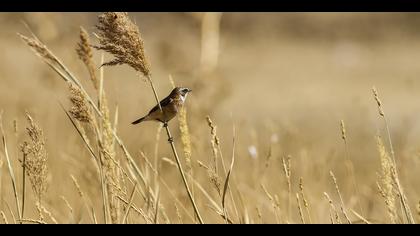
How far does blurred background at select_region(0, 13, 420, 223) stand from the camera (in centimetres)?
468

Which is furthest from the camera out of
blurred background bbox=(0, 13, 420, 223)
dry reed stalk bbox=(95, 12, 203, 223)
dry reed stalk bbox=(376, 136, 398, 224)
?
blurred background bbox=(0, 13, 420, 223)

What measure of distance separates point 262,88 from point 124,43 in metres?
15.5

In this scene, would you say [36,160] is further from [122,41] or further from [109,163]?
[122,41]

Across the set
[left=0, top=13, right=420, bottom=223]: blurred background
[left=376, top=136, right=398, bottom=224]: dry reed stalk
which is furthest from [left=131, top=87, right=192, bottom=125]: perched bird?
[left=376, top=136, right=398, bottom=224]: dry reed stalk

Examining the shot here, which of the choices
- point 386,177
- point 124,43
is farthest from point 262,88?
point 124,43

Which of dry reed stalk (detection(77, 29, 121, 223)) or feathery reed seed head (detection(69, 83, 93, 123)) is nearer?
feathery reed seed head (detection(69, 83, 93, 123))

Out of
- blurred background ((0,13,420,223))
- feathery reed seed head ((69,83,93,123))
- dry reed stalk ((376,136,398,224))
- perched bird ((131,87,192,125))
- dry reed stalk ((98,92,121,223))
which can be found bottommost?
dry reed stalk ((376,136,398,224))

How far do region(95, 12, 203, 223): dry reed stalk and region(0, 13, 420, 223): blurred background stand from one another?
0.65 feet

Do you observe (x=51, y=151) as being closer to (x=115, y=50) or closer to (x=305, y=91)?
(x=115, y=50)

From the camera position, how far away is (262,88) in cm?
1767

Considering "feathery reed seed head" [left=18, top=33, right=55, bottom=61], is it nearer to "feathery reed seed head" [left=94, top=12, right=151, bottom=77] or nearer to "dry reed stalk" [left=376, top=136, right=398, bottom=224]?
"feathery reed seed head" [left=94, top=12, right=151, bottom=77]

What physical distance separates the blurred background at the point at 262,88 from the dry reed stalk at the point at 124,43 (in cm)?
20

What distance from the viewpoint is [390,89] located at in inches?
645

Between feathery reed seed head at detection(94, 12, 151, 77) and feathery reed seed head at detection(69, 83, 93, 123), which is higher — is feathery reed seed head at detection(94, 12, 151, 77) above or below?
above
